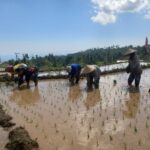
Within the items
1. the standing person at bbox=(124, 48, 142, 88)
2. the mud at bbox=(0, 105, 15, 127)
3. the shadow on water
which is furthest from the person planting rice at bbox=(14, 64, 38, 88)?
the mud at bbox=(0, 105, 15, 127)

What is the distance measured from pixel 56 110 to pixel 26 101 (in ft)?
7.34

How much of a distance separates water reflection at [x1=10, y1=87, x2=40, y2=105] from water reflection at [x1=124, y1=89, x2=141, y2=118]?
338cm

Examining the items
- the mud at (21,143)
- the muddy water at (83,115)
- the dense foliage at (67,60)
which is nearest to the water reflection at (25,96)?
the muddy water at (83,115)

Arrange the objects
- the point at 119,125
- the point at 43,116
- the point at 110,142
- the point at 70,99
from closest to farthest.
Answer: the point at 110,142 < the point at 119,125 < the point at 43,116 < the point at 70,99

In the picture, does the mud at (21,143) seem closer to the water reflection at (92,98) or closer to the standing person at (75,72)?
the water reflection at (92,98)

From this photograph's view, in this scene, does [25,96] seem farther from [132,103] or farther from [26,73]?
[132,103]

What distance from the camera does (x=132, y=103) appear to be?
10734mm

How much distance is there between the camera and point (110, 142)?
22.8 ft

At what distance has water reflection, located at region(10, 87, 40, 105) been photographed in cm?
1206

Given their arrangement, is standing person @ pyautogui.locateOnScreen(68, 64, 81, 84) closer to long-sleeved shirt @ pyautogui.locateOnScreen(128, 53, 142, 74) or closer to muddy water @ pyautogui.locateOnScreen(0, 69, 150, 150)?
muddy water @ pyautogui.locateOnScreen(0, 69, 150, 150)

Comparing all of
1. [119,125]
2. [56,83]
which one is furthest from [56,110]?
[56,83]

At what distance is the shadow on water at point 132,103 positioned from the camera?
9.35m

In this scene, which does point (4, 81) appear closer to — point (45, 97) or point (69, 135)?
point (45, 97)

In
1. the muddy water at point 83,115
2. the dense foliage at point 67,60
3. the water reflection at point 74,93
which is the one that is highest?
the dense foliage at point 67,60
